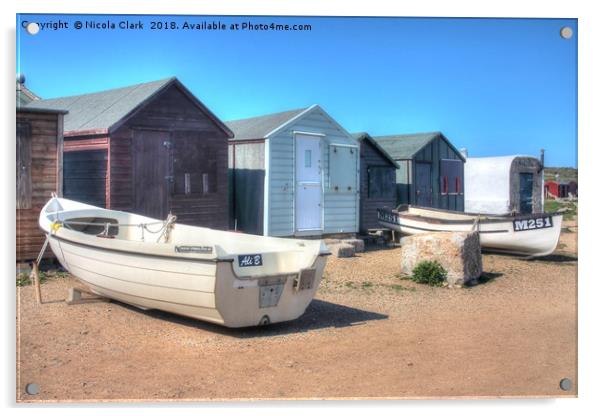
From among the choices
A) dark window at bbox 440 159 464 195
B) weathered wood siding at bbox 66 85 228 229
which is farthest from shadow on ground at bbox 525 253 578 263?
dark window at bbox 440 159 464 195

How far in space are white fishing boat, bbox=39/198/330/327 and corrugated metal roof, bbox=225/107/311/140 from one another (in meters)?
6.01

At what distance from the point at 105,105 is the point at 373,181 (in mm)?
9040

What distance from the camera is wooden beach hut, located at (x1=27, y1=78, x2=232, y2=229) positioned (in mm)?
10734

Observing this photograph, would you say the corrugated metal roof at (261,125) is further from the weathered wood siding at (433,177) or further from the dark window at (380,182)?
the weathered wood siding at (433,177)

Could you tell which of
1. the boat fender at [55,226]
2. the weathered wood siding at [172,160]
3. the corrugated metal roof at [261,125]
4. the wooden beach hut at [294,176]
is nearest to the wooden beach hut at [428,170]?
the wooden beach hut at [294,176]

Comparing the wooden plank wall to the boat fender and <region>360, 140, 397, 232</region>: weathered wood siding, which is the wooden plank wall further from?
the boat fender

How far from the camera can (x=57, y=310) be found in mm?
7301

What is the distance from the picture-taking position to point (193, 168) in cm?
1175

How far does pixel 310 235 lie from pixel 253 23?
879cm

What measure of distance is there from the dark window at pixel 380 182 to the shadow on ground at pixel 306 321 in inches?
402

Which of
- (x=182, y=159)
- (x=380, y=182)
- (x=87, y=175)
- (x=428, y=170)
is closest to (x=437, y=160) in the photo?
(x=428, y=170)

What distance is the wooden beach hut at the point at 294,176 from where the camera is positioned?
44.7 ft

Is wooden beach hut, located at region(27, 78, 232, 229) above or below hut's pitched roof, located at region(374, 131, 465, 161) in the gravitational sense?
below
